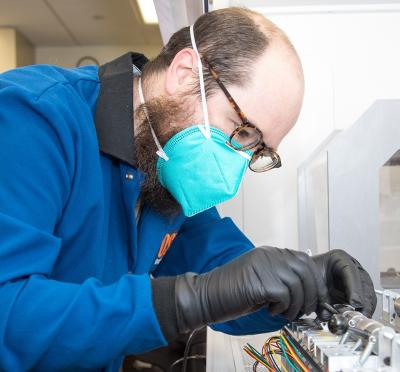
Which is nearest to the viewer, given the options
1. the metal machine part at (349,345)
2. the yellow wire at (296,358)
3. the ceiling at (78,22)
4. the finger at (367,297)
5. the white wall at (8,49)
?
the metal machine part at (349,345)

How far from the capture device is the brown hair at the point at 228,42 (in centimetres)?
101

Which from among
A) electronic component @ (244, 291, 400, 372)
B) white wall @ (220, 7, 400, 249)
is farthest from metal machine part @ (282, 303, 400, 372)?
white wall @ (220, 7, 400, 249)

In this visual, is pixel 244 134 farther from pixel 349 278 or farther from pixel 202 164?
pixel 349 278

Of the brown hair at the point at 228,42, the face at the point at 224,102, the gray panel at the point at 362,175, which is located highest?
the brown hair at the point at 228,42

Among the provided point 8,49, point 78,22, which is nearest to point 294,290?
point 78,22

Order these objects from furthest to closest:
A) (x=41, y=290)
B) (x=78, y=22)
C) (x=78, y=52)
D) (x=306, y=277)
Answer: (x=78, y=52)
(x=78, y=22)
(x=306, y=277)
(x=41, y=290)

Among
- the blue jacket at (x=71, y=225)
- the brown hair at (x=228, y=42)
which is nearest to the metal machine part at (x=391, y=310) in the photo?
the blue jacket at (x=71, y=225)

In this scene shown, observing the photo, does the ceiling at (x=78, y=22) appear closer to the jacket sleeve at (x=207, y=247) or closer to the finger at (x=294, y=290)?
the jacket sleeve at (x=207, y=247)

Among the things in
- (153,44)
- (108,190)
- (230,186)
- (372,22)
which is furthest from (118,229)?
(153,44)

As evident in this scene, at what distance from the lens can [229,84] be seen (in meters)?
1.01

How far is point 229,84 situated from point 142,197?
13.8 inches

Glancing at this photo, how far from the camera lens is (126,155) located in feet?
3.26

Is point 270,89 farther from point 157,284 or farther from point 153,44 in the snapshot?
point 153,44

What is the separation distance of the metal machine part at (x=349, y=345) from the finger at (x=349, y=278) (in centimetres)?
6
